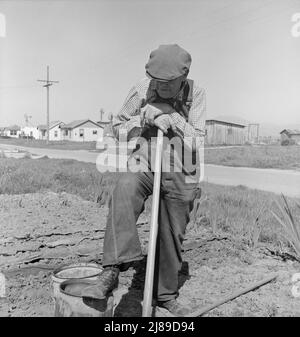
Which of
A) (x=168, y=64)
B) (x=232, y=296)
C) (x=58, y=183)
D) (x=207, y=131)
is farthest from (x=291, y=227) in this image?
(x=207, y=131)

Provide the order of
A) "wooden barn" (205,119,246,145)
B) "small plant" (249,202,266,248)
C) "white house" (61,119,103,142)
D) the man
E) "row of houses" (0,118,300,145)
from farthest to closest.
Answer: "white house" (61,119,103,142) → "row of houses" (0,118,300,145) → "wooden barn" (205,119,246,145) → "small plant" (249,202,266,248) → the man

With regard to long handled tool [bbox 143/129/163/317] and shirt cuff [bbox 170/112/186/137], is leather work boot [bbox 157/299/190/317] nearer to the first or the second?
long handled tool [bbox 143/129/163/317]

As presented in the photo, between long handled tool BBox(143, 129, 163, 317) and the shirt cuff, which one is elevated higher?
the shirt cuff

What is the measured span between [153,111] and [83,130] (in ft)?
221

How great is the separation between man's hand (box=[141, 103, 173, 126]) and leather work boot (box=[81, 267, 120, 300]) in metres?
0.95

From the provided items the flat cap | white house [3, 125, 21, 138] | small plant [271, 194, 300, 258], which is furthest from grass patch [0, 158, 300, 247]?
white house [3, 125, 21, 138]

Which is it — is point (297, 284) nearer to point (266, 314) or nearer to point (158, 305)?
point (266, 314)

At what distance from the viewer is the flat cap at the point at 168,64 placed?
109 inches

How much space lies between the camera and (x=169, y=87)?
2.88 meters

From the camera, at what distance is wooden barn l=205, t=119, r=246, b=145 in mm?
40250

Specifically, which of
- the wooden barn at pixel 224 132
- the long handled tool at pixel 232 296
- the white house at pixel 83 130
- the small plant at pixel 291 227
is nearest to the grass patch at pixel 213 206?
the small plant at pixel 291 227

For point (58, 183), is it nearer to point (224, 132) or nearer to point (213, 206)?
point (213, 206)

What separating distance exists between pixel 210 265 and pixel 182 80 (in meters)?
2.07

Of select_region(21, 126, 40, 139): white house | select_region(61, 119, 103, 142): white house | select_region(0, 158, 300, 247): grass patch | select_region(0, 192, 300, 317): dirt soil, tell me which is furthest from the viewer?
select_region(21, 126, 40, 139): white house
